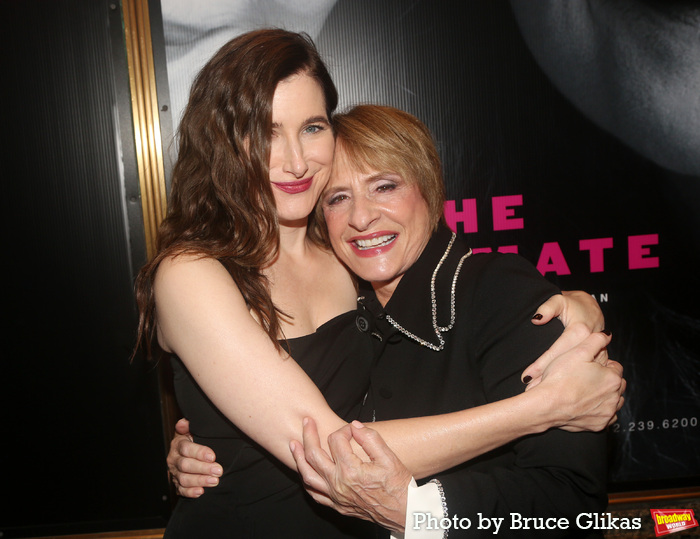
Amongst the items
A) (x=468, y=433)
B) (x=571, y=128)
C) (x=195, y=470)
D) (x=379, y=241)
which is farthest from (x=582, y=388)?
(x=571, y=128)

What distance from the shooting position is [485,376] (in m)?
1.45

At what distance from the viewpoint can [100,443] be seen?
2.41 metres

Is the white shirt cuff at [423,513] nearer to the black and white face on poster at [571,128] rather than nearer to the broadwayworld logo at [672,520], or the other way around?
the black and white face on poster at [571,128]

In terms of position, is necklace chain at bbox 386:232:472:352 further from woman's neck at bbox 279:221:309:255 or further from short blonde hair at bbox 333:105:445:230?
woman's neck at bbox 279:221:309:255

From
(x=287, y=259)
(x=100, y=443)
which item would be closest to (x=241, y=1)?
(x=287, y=259)

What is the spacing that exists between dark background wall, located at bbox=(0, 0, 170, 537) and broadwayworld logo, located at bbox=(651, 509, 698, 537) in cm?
228

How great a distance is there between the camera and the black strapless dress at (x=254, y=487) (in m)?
1.54

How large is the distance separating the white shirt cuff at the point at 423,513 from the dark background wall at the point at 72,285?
148 centimetres

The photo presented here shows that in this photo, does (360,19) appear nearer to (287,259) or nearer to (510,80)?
(510,80)

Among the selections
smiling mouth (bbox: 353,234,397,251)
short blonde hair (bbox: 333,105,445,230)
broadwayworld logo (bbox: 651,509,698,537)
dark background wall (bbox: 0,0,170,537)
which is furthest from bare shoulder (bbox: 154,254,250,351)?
broadwayworld logo (bbox: 651,509,698,537)

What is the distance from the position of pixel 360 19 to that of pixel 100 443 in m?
2.16

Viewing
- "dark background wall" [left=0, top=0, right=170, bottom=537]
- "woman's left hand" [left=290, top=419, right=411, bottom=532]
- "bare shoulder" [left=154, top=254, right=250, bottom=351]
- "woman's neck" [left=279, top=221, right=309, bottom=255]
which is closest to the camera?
"woman's left hand" [left=290, top=419, right=411, bottom=532]

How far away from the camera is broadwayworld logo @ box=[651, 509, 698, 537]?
2.53m

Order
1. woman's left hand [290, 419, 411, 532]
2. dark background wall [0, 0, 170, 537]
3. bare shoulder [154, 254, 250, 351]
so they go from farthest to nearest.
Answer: dark background wall [0, 0, 170, 537] → bare shoulder [154, 254, 250, 351] → woman's left hand [290, 419, 411, 532]
